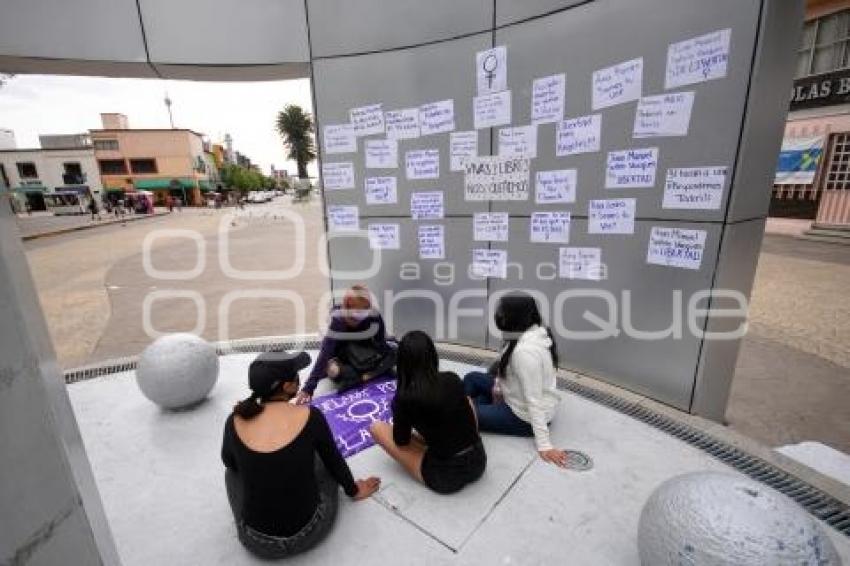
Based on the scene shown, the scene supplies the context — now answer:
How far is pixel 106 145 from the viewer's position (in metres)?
44.5

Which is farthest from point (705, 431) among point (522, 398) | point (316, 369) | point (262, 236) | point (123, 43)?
point (262, 236)

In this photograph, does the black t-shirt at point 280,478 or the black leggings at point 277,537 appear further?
the black leggings at point 277,537

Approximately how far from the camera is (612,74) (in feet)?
10.8

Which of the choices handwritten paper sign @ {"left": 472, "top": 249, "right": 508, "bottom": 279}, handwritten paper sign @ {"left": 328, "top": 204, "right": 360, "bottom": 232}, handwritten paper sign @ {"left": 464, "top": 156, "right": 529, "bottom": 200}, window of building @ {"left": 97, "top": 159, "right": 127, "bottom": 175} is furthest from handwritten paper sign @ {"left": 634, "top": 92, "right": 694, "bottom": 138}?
window of building @ {"left": 97, "top": 159, "right": 127, "bottom": 175}

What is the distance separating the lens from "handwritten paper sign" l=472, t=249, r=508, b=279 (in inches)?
168

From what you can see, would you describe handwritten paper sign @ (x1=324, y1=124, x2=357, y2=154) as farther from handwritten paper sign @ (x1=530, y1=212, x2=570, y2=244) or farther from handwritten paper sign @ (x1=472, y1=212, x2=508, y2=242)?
handwritten paper sign @ (x1=530, y1=212, x2=570, y2=244)

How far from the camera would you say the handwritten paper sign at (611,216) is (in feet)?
11.3

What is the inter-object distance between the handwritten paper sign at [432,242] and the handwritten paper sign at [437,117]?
3.20ft

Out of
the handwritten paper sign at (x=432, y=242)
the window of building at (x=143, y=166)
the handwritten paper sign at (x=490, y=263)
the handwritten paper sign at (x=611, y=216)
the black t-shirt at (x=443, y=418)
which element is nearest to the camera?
the black t-shirt at (x=443, y=418)

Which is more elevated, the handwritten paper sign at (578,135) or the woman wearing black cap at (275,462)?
the handwritten paper sign at (578,135)

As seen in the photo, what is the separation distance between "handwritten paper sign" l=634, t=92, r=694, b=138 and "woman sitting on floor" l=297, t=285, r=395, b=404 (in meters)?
2.61

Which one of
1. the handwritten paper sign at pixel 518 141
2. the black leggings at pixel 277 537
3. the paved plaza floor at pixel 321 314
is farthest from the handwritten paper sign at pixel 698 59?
the black leggings at pixel 277 537

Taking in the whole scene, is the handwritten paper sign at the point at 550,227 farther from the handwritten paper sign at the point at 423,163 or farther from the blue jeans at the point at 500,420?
the blue jeans at the point at 500,420

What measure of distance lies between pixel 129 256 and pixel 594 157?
14093mm
